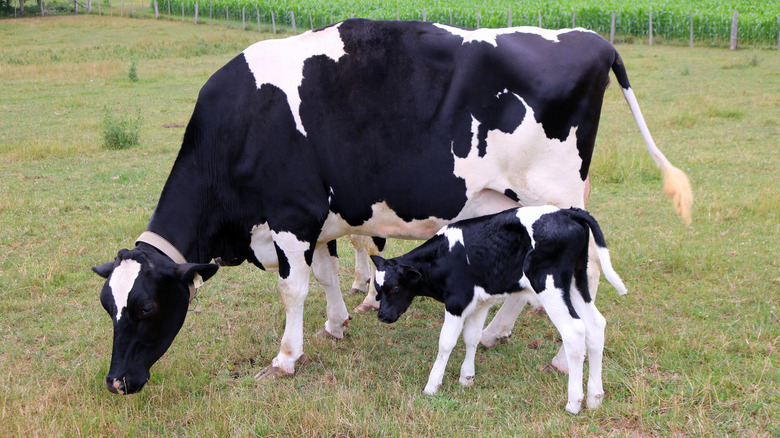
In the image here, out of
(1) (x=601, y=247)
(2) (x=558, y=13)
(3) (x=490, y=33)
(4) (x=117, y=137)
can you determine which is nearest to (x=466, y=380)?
(1) (x=601, y=247)

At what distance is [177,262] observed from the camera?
511 centimetres

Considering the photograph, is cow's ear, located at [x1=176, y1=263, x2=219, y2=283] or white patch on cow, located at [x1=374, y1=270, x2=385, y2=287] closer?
cow's ear, located at [x1=176, y1=263, x2=219, y2=283]

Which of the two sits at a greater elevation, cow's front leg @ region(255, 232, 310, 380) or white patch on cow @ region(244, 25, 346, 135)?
white patch on cow @ region(244, 25, 346, 135)

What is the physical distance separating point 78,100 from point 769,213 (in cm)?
1542

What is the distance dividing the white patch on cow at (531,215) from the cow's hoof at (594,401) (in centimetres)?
103

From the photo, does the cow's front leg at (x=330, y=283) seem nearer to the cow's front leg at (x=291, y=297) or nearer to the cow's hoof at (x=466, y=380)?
the cow's front leg at (x=291, y=297)

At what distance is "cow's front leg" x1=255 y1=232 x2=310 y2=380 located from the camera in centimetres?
535

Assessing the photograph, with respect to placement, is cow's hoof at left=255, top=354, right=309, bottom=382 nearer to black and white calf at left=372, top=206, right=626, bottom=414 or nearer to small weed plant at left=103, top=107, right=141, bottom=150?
black and white calf at left=372, top=206, right=626, bottom=414

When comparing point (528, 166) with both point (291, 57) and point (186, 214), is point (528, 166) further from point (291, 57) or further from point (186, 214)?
point (186, 214)

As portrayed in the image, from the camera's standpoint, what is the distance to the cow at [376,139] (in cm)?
515

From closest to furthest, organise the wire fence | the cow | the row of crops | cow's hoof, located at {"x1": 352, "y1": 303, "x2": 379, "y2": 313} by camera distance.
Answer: the cow, cow's hoof, located at {"x1": 352, "y1": 303, "x2": 379, "y2": 313}, the wire fence, the row of crops

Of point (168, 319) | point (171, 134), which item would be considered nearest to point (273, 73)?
point (168, 319)

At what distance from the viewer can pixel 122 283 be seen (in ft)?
15.4

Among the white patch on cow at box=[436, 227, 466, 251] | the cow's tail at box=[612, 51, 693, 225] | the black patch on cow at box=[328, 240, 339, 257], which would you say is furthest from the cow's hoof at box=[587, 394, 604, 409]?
the black patch on cow at box=[328, 240, 339, 257]
